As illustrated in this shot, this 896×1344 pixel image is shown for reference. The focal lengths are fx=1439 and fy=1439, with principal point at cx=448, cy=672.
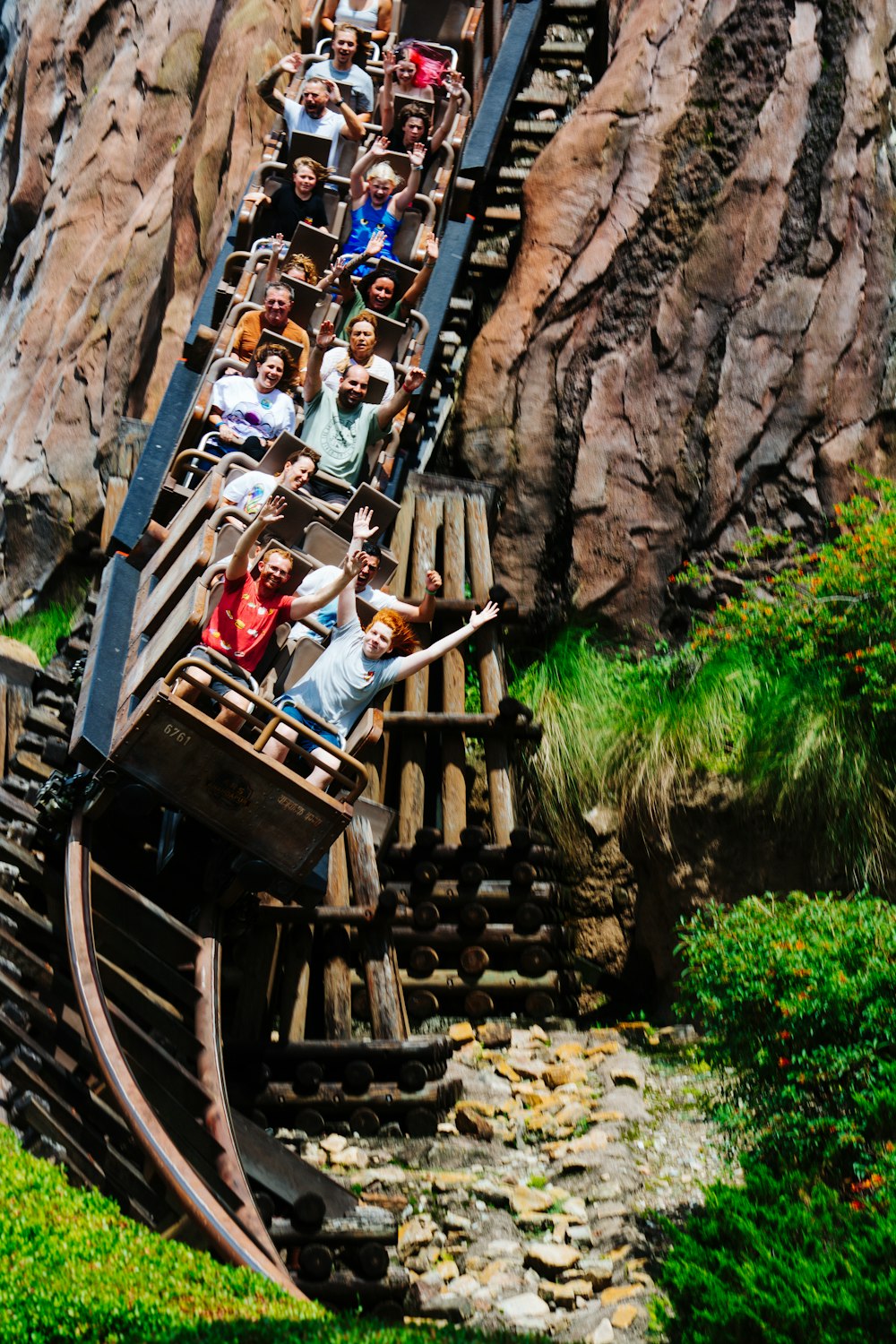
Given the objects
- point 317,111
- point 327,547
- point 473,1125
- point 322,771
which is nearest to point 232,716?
point 322,771

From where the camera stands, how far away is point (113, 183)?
16.0 metres

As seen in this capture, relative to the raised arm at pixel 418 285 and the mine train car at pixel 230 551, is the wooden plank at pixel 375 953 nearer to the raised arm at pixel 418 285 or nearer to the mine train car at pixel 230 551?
the mine train car at pixel 230 551

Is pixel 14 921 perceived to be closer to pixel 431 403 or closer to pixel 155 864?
pixel 155 864

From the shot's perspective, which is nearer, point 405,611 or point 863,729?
point 405,611

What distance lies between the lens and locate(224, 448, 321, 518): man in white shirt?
8062 mm

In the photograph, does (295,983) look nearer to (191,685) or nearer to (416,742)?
(191,685)

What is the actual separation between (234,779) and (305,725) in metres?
0.44

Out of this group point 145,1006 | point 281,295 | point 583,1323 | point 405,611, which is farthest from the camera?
point 281,295

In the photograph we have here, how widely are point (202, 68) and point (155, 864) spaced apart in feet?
37.3

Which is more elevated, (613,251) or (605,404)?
(613,251)

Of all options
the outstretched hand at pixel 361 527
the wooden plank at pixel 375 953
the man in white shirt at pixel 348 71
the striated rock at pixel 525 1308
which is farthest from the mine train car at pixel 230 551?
the striated rock at pixel 525 1308

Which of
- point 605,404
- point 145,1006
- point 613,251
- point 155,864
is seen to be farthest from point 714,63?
point 145,1006

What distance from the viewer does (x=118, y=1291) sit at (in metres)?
4.47

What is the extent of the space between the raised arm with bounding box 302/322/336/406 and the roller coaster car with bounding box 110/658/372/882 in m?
3.03
